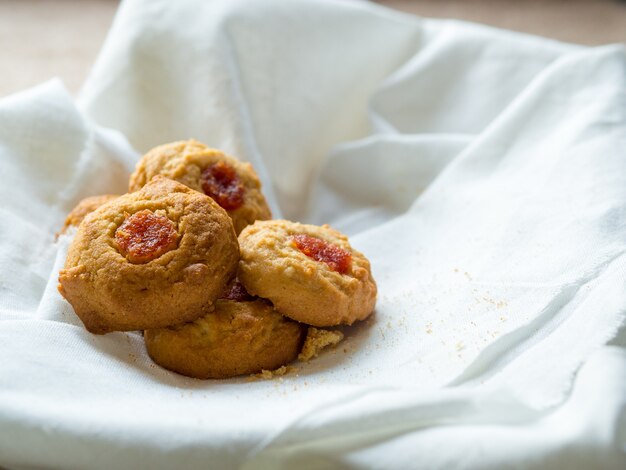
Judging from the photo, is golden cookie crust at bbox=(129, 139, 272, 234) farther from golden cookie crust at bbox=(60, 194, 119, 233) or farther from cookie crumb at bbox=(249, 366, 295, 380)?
cookie crumb at bbox=(249, 366, 295, 380)

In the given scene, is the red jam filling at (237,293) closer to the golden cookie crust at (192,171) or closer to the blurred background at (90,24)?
the golden cookie crust at (192,171)

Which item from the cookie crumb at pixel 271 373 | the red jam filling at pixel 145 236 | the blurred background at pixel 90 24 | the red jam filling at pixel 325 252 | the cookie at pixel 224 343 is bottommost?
the blurred background at pixel 90 24

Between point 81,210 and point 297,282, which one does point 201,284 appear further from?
point 81,210

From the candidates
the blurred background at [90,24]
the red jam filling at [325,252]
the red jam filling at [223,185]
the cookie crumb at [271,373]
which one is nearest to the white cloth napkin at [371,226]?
the cookie crumb at [271,373]

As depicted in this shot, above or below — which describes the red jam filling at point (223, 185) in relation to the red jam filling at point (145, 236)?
below

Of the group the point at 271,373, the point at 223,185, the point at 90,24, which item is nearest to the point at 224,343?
the point at 271,373

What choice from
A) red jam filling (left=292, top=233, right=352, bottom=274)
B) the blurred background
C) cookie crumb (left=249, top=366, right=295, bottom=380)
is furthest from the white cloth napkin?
the blurred background
